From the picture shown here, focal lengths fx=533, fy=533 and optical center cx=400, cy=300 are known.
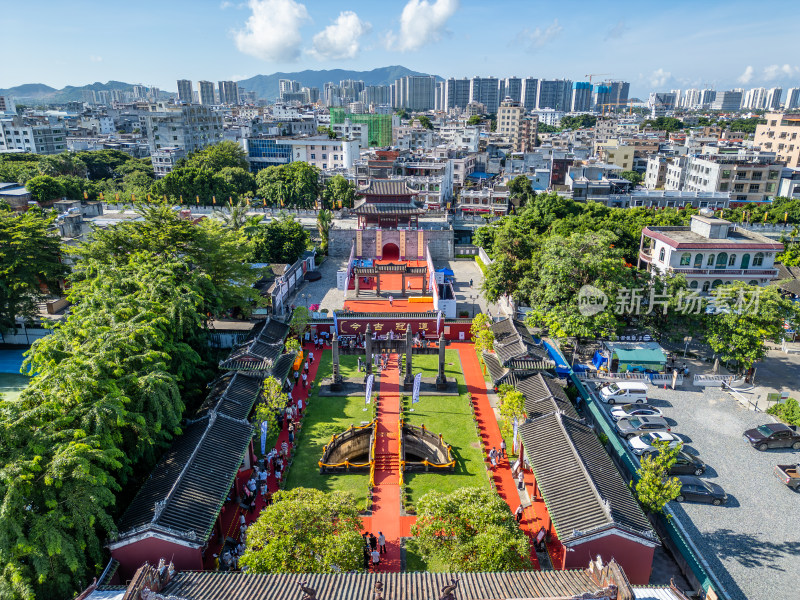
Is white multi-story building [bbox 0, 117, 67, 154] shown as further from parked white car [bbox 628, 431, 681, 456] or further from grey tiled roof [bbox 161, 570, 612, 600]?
parked white car [bbox 628, 431, 681, 456]

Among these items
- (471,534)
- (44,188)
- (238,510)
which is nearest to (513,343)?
(471,534)

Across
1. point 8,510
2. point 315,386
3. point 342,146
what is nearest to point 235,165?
point 342,146

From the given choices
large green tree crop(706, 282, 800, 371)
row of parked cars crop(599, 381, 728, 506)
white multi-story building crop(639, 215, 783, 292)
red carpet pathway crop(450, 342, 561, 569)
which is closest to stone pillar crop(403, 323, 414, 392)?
red carpet pathway crop(450, 342, 561, 569)

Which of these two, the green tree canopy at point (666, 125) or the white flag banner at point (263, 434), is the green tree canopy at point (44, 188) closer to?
the white flag banner at point (263, 434)

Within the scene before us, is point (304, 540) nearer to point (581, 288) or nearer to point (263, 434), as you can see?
point (263, 434)

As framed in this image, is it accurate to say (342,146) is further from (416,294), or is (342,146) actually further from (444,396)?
(444,396)

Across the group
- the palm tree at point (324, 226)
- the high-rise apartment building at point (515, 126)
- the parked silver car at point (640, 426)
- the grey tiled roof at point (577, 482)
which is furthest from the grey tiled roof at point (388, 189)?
the high-rise apartment building at point (515, 126)
